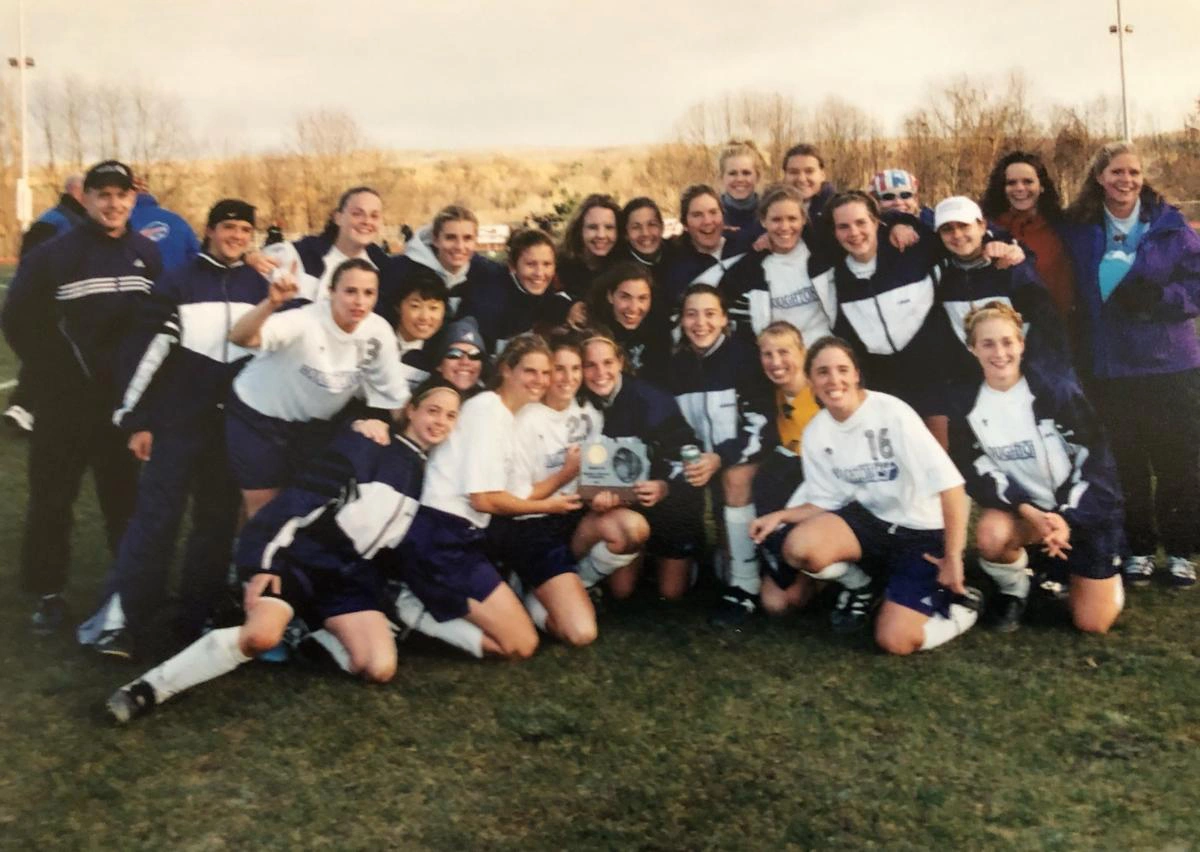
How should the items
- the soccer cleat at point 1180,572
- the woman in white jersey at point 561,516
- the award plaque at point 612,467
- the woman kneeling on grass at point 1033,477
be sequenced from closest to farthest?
the woman kneeling on grass at point 1033,477, the woman in white jersey at point 561,516, the award plaque at point 612,467, the soccer cleat at point 1180,572

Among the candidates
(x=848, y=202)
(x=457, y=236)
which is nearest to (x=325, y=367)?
(x=457, y=236)

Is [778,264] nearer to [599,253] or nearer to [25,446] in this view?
[599,253]

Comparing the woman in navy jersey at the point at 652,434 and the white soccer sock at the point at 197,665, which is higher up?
the woman in navy jersey at the point at 652,434

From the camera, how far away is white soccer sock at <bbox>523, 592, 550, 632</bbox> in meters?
3.20

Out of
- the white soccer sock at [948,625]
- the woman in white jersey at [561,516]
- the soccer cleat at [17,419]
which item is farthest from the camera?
the soccer cleat at [17,419]

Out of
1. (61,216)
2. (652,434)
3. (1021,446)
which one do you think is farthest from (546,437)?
(61,216)

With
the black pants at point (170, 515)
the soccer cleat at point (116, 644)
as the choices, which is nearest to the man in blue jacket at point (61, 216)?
the black pants at point (170, 515)

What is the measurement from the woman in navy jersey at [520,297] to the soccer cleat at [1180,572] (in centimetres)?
229

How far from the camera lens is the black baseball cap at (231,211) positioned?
124 inches

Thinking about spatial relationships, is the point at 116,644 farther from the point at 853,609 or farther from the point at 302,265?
the point at 853,609

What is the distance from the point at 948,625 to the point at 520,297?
179 cm

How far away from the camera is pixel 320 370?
3.06 metres

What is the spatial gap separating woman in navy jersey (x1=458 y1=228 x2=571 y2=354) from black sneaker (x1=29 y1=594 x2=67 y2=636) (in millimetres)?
1660

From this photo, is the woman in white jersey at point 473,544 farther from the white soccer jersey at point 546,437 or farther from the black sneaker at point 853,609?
the black sneaker at point 853,609
